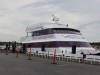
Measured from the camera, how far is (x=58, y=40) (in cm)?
3591

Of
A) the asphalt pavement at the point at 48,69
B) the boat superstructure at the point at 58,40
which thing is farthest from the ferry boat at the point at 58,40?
the asphalt pavement at the point at 48,69

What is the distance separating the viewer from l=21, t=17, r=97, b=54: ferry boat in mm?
34625

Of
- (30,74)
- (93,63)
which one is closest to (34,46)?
(93,63)

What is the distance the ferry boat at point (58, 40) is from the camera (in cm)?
3462

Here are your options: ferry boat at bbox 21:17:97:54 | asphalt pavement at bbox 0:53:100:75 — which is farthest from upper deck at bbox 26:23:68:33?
asphalt pavement at bbox 0:53:100:75

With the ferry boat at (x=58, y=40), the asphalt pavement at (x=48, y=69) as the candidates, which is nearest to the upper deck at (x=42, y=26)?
the ferry boat at (x=58, y=40)

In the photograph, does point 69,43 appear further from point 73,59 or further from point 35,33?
point 35,33

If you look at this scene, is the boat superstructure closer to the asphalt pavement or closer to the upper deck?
the upper deck

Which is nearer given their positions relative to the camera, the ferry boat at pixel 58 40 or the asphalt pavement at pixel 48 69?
the asphalt pavement at pixel 48 69

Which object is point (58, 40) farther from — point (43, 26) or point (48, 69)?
point (48, 69)

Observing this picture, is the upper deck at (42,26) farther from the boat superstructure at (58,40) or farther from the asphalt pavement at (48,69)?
the asphalt pavement at (48,69)

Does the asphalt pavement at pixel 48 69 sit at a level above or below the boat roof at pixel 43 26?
below

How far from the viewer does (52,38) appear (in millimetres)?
37281

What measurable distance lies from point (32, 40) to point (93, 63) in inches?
764
